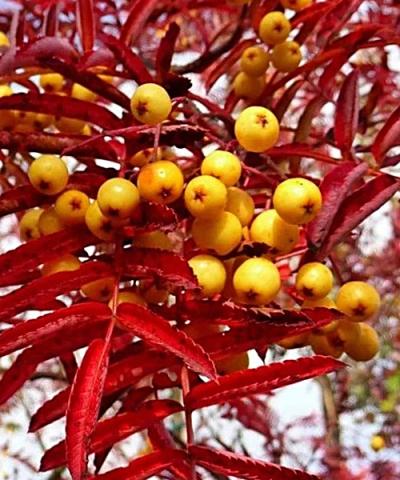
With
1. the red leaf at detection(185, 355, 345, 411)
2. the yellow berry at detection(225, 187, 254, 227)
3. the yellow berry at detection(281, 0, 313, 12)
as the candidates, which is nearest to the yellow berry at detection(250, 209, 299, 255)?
the yellow berry at detection(225, 187, 254, 227)

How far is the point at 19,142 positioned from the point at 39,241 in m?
0.11

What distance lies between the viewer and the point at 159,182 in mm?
649

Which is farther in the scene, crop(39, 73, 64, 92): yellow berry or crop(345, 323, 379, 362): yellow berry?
crop(39, 73, 64, 92): yellow berry

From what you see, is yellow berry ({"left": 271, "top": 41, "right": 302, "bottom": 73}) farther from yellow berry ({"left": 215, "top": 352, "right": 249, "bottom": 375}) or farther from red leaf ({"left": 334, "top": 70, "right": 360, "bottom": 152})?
yellow berry ({"left": 215, "top": 352, "right": 249, "bottom": 375})

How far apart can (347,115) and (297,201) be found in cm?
22

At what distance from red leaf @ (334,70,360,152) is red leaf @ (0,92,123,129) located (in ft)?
0.75

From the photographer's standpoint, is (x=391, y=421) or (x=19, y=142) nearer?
(x=19, y=142)

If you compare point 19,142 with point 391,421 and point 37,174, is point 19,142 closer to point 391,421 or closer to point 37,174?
point 37,174

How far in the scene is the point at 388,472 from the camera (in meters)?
3.16

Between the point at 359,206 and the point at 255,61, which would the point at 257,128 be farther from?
the point at 255,61

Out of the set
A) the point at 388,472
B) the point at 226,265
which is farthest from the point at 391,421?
the point at 226,265

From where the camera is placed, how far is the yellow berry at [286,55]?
38.4 inches

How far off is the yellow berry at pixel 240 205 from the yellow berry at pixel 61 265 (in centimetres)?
13

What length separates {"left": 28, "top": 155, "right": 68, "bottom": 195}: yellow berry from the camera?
0.70 meters
